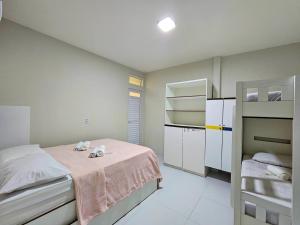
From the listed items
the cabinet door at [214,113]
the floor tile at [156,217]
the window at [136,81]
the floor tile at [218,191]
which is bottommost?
the floor tile at [156,217]

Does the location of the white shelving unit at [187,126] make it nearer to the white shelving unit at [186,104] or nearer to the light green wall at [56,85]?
the white shelving unit at [186,104]

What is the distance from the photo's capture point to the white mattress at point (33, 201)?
2.99ft

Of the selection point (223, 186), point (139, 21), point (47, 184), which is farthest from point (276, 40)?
point (47, 184)

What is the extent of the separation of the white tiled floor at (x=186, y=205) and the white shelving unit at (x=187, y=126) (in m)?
0.43

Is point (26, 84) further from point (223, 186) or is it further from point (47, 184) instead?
point (223, 186)

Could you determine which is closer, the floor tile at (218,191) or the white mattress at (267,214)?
the white mattress at (267,214)

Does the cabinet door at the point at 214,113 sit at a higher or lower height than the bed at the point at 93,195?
higher

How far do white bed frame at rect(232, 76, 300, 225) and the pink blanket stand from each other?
1180 mm

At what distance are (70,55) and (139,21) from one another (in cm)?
155

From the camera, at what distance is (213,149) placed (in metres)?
2.55

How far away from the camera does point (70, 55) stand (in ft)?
8.25

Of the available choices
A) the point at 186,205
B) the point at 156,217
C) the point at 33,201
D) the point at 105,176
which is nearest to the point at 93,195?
the point at 105,176

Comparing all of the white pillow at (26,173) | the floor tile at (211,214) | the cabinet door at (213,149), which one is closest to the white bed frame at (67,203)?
the white pillow at (26,173)

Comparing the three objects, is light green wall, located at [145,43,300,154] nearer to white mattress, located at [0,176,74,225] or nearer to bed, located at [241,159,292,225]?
bed, located at [241,159,292,225]
